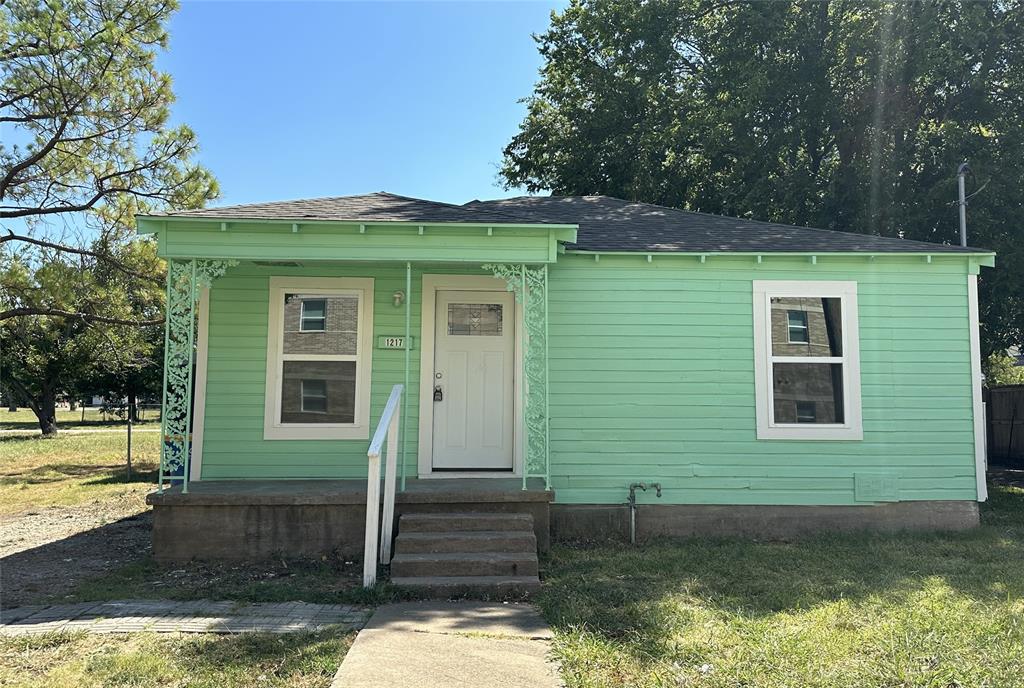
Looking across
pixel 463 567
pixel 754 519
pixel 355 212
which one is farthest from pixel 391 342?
pixel 754 519

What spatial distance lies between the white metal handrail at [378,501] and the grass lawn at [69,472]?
5.06 meters

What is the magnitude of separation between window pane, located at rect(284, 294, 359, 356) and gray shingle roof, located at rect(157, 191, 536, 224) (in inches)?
37.2

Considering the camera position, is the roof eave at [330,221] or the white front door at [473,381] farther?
the white front door at [473,381]

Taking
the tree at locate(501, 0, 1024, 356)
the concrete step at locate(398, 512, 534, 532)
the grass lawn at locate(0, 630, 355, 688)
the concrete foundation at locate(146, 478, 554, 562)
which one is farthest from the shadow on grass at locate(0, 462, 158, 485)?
the tree at locate(501, 0, 1024, 356)

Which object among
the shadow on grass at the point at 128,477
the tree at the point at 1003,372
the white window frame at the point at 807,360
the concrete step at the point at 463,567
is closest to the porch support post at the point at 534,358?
the concrete step at the point at 463,567

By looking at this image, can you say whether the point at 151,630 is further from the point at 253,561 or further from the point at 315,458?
the point at 315,458

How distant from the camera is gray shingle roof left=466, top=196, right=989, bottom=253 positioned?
7207 mm

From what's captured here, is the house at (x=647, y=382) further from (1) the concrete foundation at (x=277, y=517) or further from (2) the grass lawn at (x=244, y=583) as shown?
(2) the grass lawn at (x=244, y=583)

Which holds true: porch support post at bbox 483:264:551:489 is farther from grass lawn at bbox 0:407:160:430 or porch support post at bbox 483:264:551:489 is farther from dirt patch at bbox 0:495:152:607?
grass lawn at bbox 0:407:160:430

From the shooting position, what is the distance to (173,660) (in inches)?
143

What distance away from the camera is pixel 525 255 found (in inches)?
252

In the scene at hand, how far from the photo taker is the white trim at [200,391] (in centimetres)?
689

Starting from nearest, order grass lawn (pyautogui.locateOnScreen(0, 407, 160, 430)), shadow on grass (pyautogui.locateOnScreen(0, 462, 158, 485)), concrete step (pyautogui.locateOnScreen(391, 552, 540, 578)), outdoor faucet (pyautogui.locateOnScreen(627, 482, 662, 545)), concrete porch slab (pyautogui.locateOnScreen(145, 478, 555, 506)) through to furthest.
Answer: concrete step (pyautogui.locateOnScreen(391, 552, 540, 578)) → concrete porch slab (pyautogui.locateOnScreen(145, 478, 555, 506)) → outdoor faucet (pyautogui.locateOnScreen(627, 482, 662, 545)) → shadow on grass (pyautogui.locateOnScreen(0, 462, 158, 485)) → grass lawn (pyautogui.locateOnScreen(0, 407, 160, 430))

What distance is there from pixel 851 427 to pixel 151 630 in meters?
6.37
